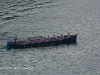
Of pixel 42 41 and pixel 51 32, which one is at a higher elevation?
pixel 51 32

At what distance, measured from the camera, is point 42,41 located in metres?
98.4

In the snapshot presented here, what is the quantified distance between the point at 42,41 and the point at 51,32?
42.9 ft

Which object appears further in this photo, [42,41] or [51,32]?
[51,32]

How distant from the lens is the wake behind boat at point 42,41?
95.6 m

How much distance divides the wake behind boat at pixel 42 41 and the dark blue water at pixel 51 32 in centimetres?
154

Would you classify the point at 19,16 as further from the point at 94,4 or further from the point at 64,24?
the point at 94,4

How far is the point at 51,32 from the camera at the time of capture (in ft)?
364

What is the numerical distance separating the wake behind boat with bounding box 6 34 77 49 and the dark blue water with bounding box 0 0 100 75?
5.04 feet

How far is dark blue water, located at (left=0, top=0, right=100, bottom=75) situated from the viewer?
281 ft

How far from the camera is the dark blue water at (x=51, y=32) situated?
85.6m

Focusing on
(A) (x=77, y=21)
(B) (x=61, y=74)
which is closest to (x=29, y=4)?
(A) (x=77, y=21)

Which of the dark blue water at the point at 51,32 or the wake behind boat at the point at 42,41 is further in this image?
the wake behind boat at the point at 42,41

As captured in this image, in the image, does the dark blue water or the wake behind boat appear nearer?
the dark blue water

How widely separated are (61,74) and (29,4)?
65.9m
